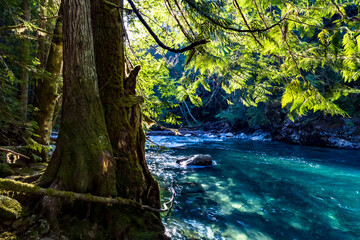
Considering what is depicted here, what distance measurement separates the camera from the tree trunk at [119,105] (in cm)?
304

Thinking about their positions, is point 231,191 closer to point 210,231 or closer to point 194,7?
point 210,231

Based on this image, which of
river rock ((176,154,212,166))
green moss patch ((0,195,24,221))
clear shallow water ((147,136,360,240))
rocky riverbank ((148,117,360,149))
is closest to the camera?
Result: green moss patch ((0,195,24,221))

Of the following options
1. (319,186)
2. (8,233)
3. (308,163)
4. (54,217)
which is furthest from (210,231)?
(308,163)

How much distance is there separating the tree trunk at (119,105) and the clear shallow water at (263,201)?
5.35ft

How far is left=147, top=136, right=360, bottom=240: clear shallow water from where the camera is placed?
4465mm

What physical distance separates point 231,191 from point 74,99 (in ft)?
19.6

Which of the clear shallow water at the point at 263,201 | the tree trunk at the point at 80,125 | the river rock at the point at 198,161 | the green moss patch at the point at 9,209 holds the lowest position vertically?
the clear shallow water at the point at 263,201

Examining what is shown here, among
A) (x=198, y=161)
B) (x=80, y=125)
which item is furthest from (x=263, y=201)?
(x=80, y=125)

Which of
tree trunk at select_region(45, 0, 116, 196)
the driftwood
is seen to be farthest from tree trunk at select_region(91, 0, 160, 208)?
the driftwood

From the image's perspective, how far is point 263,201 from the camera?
6.16 m

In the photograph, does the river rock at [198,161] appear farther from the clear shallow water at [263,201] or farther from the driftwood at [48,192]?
the driftwood at [48,192]

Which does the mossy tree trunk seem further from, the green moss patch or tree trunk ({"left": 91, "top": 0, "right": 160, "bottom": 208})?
the green moss patch

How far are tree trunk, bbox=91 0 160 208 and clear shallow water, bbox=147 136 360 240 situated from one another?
64.2 inches

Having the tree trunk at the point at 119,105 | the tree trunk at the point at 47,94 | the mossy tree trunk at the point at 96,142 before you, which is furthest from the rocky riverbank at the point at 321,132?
the mossy tree trunk at the point at 96,142
